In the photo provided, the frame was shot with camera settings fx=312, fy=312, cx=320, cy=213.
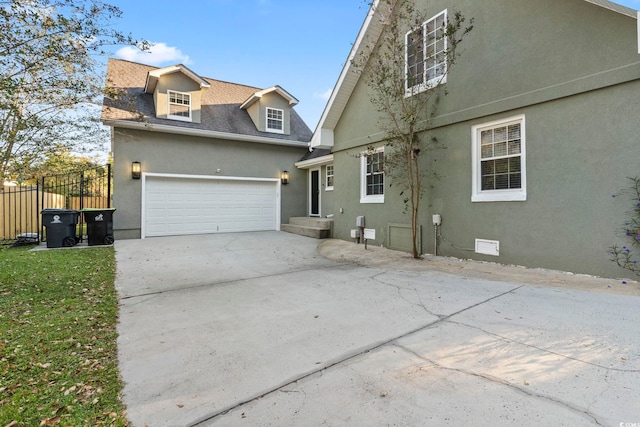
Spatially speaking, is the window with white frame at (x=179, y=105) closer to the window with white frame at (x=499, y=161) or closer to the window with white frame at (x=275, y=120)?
the window with white frame at (x=275, y=120)

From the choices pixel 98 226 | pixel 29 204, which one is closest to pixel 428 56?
pixel 98 226

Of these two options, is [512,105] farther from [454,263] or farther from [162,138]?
[162,138]

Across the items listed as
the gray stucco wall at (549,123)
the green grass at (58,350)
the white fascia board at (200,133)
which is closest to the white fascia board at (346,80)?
the gray stucco wall at (549,123)

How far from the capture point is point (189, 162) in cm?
1198

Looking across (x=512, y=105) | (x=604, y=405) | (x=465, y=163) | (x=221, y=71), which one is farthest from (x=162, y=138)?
(x=604, y=405)

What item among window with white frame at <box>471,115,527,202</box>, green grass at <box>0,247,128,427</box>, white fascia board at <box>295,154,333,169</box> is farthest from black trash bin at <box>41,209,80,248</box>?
window with white frame at <box>471,115,527,202</box>

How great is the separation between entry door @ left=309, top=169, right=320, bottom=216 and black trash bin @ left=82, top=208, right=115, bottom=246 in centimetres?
758

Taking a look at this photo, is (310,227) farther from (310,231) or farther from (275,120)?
(275,120)

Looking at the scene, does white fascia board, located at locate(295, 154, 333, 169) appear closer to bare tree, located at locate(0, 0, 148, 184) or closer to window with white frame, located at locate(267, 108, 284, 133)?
window with white frame, located at locate(267, 108, 284, 133)

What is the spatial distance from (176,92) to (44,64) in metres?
7.88

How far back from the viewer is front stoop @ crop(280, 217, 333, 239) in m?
11.4

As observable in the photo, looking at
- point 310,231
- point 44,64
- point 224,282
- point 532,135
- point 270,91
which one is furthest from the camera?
point 270,91

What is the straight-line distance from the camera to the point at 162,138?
11.5 meters

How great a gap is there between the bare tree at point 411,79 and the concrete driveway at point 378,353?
142 inches
